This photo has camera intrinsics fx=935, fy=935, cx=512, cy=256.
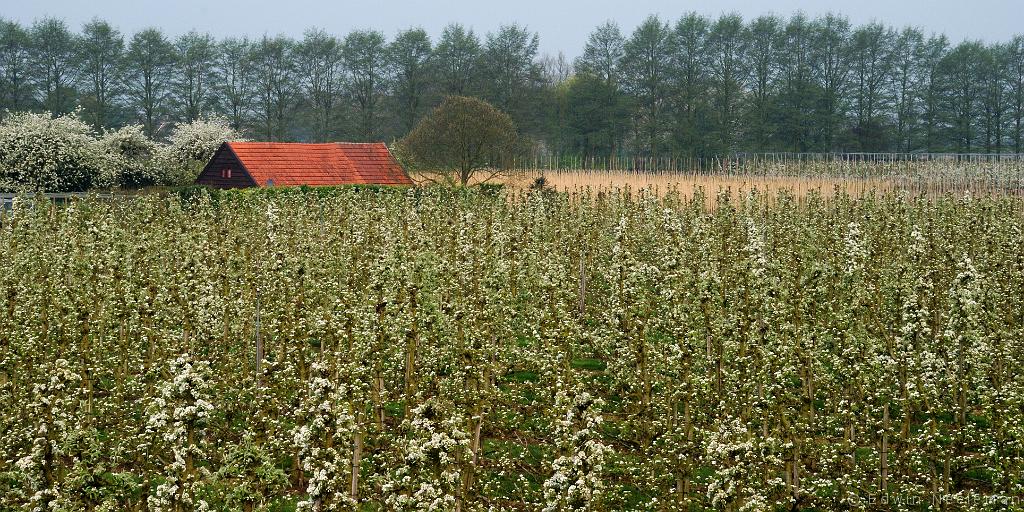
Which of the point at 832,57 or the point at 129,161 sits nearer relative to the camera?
the point at 129,161

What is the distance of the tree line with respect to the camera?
72250 mm

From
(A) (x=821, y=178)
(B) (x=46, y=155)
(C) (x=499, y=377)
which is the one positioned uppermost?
(B) (x=46, y=155)

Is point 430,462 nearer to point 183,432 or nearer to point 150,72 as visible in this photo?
point 183,432

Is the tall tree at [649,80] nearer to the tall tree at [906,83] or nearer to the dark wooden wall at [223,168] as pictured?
the tall tree at [906,83]

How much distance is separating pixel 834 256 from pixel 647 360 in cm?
416

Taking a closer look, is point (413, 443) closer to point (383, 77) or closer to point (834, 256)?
point (834, 256)

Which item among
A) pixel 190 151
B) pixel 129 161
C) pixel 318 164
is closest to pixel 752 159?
pixel 318 164

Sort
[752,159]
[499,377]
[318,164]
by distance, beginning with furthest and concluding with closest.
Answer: [752,159] → [318,164] → [499,377]

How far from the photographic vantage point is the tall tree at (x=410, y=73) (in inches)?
3147

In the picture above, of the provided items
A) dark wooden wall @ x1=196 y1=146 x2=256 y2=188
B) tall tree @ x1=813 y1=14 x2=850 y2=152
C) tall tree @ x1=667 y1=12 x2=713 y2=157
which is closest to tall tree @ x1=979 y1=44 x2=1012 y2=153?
tall tree @ x1=813 y1=14 x2=850 y2=152

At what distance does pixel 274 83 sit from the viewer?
80875 mm

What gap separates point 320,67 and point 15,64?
24.3 metres

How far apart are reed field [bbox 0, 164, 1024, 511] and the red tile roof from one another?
2602cm

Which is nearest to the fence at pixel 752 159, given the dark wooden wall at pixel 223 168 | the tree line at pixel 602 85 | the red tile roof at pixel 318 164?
the tree line at pixel 602 85
